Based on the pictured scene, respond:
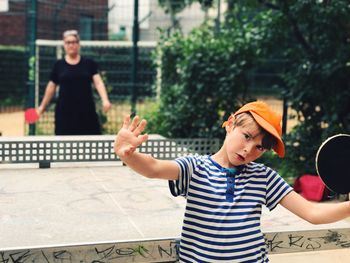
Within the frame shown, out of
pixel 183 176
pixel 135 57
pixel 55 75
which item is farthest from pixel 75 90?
pixel 183 176

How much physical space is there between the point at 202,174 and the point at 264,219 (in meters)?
0.99

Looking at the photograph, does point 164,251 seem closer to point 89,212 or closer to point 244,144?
point 89,212

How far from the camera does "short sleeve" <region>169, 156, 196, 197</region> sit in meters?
2.13

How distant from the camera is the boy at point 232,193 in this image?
2078 millimetres

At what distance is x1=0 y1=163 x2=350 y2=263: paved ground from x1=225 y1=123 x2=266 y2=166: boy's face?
2.47 ft

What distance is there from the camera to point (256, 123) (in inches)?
81.9

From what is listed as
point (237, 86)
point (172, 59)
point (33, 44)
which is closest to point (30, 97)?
point (33, 44)

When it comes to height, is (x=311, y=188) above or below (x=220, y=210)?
below

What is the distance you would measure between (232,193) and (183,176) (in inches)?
7.4

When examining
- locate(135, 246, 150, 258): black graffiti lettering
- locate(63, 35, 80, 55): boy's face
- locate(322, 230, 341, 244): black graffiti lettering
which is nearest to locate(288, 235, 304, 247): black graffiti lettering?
locate(322, 230, 341, 244): black graffiti lettering

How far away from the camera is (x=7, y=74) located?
16.4 meters

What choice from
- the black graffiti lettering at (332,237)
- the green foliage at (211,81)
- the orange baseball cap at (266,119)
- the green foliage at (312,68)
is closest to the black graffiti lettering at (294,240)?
the black graffiti lettering at (332,237)

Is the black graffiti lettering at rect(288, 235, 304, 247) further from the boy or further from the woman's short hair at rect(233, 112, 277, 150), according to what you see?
the woman's short hair at rect(233, 112, 277, 150)

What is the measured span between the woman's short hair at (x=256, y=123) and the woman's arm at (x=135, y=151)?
303mm
